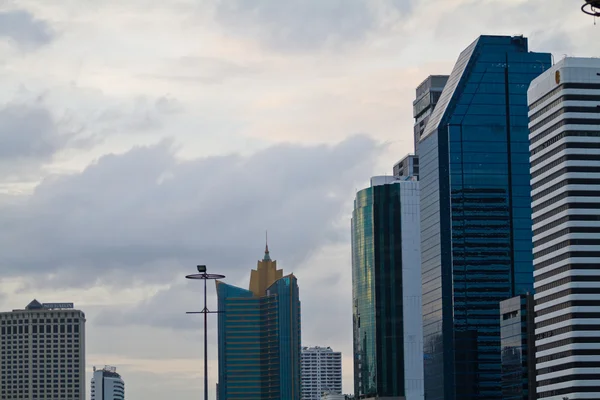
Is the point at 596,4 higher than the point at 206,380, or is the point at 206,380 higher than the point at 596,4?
the point at 596,4

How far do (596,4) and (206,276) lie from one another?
43002mm

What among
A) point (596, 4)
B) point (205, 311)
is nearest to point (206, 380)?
point (205, 311)

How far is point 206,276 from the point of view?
110 m

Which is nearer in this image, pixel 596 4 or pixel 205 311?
Result: pixel 596 4

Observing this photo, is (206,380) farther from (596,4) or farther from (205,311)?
(596,4)

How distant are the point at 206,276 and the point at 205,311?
3.14 m

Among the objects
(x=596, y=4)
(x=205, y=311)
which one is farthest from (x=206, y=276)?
(x=596, y=4)

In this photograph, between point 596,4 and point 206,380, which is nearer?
point 596,4

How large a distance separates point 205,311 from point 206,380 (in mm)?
5052

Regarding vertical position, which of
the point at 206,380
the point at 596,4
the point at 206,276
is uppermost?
the point at 596,4

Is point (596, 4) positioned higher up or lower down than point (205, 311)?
higher up

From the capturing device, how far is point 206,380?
108 meters

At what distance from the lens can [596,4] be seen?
254 feet

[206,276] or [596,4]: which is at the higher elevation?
[596,4]
